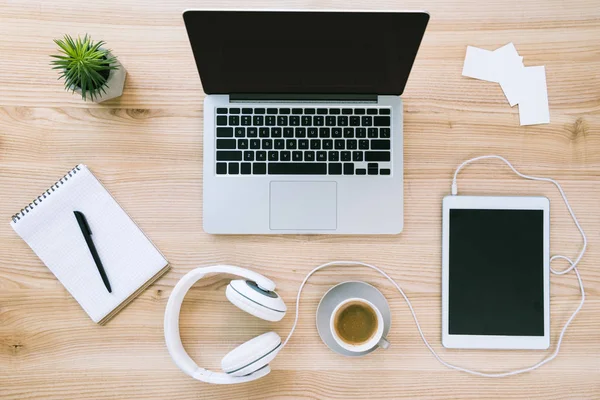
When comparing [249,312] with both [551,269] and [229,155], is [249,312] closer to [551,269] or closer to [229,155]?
[229,155]

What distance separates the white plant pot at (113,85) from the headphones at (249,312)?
36cm

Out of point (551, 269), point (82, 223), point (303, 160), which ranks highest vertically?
point (303, 160)

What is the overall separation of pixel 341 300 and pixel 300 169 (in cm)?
25

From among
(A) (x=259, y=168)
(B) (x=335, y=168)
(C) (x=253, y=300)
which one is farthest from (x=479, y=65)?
(C) (x=253, y=300)

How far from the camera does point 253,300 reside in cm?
74

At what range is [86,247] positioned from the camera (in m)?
0.83

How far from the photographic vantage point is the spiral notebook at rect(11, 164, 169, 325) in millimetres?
832

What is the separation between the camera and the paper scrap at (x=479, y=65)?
864 millimetres

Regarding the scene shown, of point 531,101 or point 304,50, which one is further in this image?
point 531,101

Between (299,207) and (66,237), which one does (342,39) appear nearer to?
(299,207)

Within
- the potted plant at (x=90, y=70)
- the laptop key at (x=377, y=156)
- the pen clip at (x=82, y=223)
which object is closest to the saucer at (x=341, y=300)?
the laptop key at (x=377, y=156)

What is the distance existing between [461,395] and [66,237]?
30.4 inches

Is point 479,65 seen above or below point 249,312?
above

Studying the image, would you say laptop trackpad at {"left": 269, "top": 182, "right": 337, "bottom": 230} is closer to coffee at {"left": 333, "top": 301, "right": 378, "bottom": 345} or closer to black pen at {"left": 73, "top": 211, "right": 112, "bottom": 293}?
coffee at {"left": 333, "top": 301, "right": 378, "bottom": 345}
